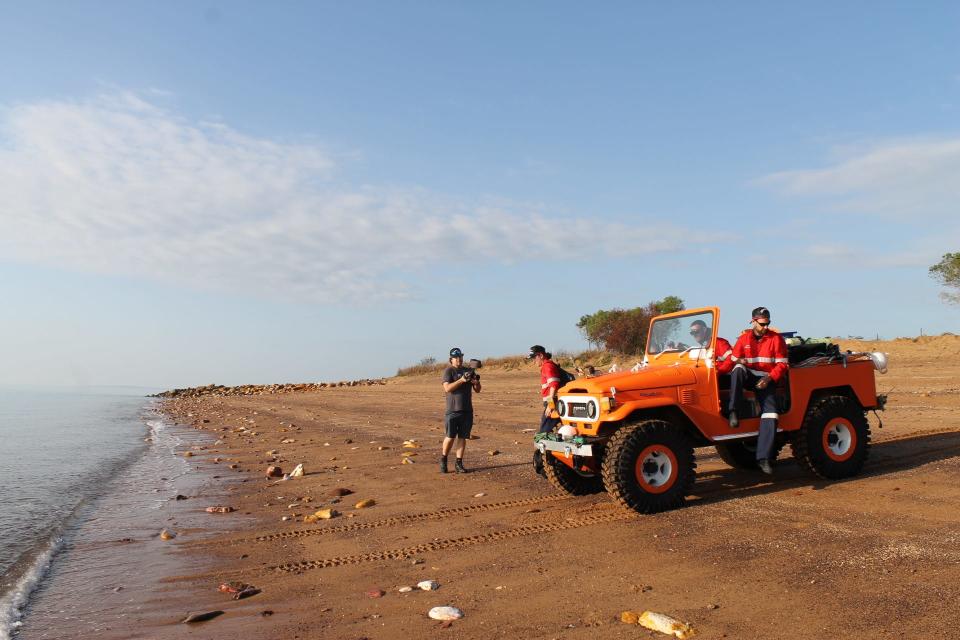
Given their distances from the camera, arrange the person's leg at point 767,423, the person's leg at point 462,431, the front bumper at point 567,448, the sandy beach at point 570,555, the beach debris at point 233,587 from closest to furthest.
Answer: the sandy beach at point 570,555
the beach debris at point 233,587
the front bumper at point 567,448
the person's leg at point 767,423
the person's leg at point 462,431

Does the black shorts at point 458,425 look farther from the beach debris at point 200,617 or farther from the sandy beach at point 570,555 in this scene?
the beach debris at point 200,617

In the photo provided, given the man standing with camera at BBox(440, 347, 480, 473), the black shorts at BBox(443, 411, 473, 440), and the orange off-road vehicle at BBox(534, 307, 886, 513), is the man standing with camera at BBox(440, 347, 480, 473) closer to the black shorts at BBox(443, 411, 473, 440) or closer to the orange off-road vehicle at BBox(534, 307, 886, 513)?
the black shorts at BBox(443, 411, 473, 440)

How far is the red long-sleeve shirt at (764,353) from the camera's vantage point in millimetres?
7980

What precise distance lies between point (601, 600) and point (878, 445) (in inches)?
293

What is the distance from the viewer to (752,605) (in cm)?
456

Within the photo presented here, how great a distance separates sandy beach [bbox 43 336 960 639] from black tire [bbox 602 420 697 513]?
270 mm

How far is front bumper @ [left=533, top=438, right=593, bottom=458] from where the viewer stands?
748 centimetres

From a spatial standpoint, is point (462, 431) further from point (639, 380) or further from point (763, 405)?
point (763, 405)

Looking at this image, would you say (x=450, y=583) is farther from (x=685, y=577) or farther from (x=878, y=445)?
(x=878, y=445)

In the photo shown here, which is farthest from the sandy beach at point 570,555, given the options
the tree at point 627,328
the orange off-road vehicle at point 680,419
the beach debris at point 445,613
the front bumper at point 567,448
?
the tree at point 627,328

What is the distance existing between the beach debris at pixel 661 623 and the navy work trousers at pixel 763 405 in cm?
392

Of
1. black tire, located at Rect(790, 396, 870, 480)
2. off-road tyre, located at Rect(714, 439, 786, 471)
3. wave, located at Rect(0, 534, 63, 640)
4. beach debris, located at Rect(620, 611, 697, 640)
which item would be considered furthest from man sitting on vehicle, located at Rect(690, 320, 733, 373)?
wave, located at Rect(0, 534, 63, 640)

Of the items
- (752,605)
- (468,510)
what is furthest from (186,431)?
(752,605)

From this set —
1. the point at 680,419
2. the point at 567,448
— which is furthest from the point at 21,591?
the point at 680,419
